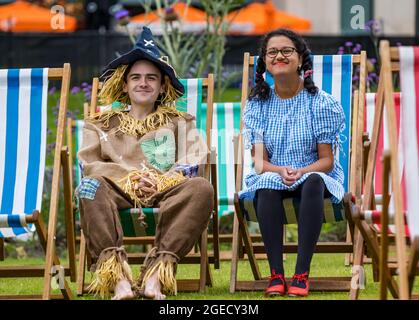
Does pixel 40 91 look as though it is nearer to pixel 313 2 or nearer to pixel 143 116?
pixel 143 116

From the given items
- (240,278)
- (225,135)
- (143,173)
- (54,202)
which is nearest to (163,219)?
(143,173)

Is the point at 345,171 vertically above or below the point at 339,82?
below

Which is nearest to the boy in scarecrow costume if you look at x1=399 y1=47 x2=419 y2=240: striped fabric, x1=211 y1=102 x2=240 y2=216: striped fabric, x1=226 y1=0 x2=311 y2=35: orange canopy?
x1=399 y1=47 x2=419 y2=240: striped fabric

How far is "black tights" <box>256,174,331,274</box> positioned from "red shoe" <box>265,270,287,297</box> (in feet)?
0.09

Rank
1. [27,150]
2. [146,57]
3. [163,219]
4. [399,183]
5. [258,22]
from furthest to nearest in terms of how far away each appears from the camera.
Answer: [258,22] → [146,57] → [27,150] → [163,219] → [399,183]

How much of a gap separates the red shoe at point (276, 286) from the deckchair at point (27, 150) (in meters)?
0.89

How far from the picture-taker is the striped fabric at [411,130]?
416 centimetres

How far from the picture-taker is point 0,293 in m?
5.72

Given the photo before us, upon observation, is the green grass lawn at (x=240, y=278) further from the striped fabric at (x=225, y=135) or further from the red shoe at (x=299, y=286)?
the striped fabric at (x=225, y=135)

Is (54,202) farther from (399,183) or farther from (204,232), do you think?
(399,183)

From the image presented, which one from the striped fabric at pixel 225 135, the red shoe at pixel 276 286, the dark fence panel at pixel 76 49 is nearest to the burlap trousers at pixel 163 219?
the red shoe at pixel 276 286

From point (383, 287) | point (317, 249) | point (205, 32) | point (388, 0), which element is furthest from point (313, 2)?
point (383, 287)

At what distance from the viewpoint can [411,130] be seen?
4285 millimetres

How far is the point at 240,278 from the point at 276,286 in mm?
1046
